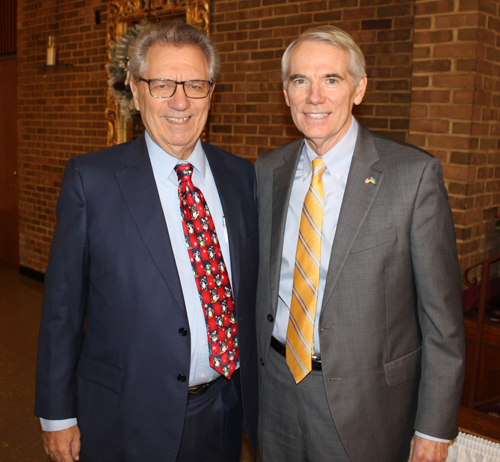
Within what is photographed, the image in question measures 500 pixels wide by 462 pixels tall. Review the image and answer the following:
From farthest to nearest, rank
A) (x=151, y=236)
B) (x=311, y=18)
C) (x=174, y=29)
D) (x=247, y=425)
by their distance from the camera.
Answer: (x=311, y=18)
(x=247, y=425)
(x=174, y=29)
(x=151, y=236)

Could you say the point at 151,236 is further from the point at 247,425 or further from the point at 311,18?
the point at 311,18

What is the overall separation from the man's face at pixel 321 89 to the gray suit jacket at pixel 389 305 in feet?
0.52

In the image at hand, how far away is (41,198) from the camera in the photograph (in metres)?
6.37

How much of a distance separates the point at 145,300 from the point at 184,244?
0.24 metres

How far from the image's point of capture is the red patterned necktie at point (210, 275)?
1.72 metres

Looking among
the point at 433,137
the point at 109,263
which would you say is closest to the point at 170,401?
Result: the point at 109,263

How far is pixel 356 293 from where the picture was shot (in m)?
1.66

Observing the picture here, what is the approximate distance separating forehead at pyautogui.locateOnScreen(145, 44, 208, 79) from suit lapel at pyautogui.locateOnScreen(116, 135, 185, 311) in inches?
12.3

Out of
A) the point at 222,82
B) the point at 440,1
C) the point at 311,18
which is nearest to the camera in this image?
the point at 440,1

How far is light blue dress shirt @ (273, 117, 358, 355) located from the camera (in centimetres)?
175

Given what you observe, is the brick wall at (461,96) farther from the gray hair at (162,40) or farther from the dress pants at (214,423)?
the dress pants at (214,423)

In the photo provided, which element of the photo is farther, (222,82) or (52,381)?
(222,82)

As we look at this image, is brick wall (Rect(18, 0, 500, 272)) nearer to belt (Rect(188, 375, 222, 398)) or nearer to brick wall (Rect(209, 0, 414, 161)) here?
brick wall (Rect(209, 0, 414, 161))

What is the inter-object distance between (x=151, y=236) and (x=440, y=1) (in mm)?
2516
